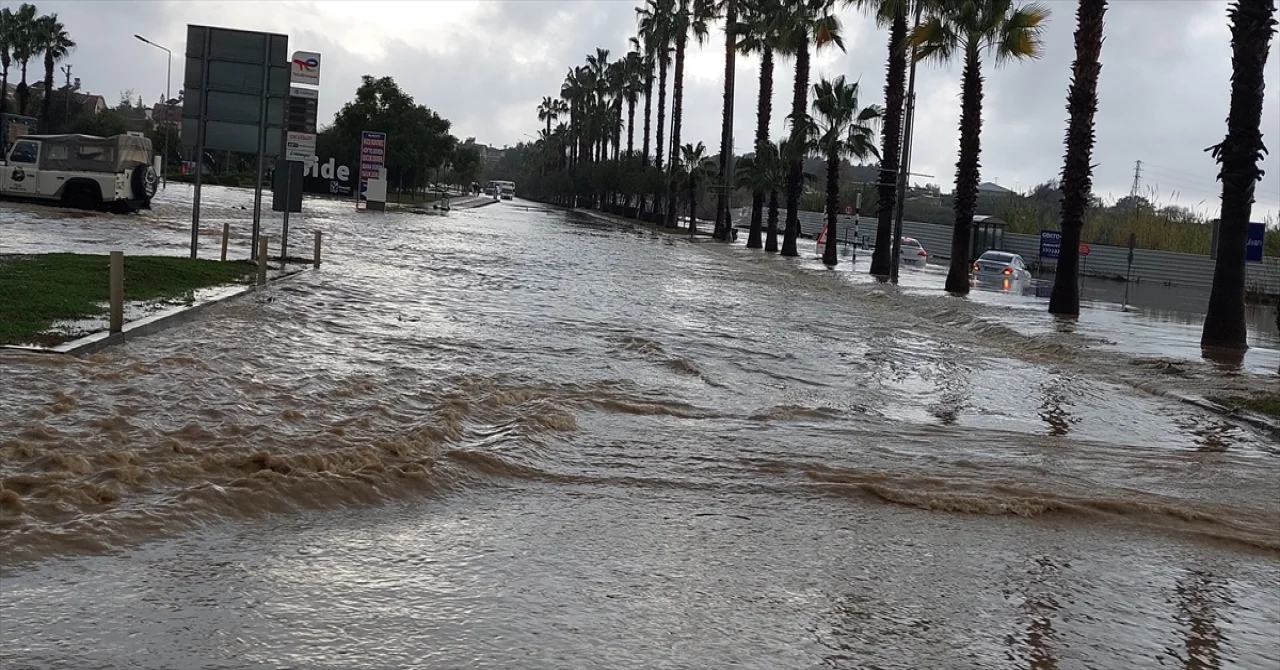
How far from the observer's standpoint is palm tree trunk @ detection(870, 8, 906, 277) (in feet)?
133

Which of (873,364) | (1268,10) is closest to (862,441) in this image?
(873,364)

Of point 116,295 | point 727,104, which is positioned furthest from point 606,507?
point 727,104

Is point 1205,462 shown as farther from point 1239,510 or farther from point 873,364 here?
point 873,364

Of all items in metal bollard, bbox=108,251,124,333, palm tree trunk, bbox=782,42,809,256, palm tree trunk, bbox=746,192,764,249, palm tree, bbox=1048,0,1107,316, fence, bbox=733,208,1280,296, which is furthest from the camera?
palm tree trunk, bbox=746,192,764,249

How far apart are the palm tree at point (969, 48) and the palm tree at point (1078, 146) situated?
5710mm

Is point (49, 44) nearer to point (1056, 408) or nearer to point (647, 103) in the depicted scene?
point (647, 103)

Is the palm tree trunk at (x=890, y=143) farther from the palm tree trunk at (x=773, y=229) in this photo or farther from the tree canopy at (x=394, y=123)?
the tree canopy at (x=394, y=123)

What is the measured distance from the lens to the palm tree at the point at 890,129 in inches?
1590

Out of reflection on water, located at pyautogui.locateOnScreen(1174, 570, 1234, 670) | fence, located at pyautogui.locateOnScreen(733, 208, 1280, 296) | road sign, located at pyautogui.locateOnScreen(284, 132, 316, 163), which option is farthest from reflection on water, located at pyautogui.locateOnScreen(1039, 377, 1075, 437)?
road sign, located at pyautogui.locateOnScreen(284, 132, 316, 163)

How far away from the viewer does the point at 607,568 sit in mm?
6836

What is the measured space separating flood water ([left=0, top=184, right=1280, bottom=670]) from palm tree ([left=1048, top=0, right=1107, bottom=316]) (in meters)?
10.7

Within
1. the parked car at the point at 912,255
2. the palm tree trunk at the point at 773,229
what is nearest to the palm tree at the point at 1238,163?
the parked car at the point at 912,255

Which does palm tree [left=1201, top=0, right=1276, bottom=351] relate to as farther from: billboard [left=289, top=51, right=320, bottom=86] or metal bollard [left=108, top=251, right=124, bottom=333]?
billboard [left=289, top=51, right=320, bottom=86]

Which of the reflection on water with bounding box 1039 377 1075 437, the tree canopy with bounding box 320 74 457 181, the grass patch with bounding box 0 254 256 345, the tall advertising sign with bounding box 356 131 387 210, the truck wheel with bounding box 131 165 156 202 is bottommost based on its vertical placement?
the reflection on water with bounding box 1039 377 1075 437
